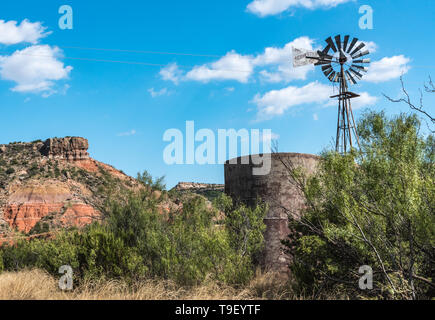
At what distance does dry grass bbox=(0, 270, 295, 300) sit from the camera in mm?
8328

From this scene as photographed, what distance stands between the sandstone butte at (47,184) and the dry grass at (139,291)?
35229mm

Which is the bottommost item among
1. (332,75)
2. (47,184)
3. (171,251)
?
(171,251)

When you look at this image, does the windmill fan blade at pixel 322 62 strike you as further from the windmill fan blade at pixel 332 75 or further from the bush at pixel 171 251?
the bush at pixel 171 251

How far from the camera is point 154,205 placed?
1441cm

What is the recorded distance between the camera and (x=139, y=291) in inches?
335

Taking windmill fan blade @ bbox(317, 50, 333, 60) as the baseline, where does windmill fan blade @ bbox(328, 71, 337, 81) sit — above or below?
below

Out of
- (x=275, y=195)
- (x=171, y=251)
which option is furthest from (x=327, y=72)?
(x=171, y=251)

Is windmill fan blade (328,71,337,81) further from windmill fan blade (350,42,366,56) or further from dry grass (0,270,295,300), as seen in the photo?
dry grass (0,270,295,300)

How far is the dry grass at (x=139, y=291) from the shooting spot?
27.3ft

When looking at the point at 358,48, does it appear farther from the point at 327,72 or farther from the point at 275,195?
the point at 275,195

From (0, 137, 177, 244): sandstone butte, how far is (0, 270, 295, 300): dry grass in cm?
3523

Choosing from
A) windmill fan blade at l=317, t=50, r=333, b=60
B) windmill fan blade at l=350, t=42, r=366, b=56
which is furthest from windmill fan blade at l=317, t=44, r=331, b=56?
windmill fan blade at l=350, t=42, r=366, b=56

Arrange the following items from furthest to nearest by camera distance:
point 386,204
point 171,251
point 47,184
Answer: point 47,184 < point 171,251 < point 386,204

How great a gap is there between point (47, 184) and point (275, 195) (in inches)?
2208
